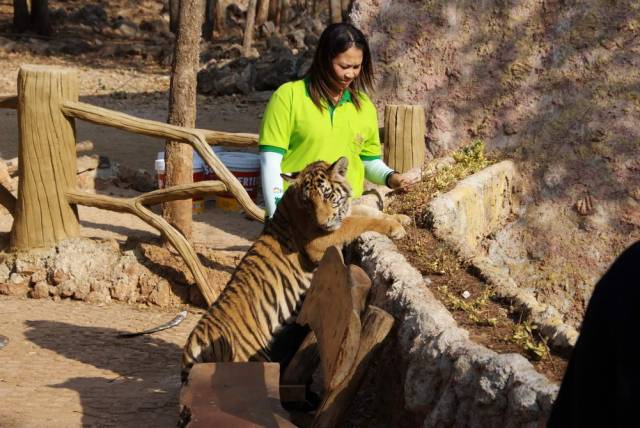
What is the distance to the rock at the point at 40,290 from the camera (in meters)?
8.24

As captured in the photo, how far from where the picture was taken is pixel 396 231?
5188 millimetres

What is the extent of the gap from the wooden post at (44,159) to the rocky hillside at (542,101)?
2.38 metres

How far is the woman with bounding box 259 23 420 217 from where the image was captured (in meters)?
5.22

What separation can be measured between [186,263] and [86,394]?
77.0 inches

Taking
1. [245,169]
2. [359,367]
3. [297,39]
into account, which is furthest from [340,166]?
[297,39]

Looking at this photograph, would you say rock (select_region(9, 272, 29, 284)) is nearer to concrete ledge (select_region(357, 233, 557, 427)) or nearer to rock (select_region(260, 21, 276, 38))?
concrete ledge (select_region(357, 233, 557, 427))

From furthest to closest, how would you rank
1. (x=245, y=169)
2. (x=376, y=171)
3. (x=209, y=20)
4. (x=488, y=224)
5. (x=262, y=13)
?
(x=262, y=13)
(x=209, y=20)
(x=245, y=169)
(x=488, y=224)
(x=376, y=171)

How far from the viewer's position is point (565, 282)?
6648 millimetres

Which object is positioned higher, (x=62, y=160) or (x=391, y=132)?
(x=391, y=132)

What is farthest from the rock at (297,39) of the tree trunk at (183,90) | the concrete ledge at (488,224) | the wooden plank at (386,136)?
the concrete ledge at (488,224)

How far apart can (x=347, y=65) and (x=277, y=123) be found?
0.45m

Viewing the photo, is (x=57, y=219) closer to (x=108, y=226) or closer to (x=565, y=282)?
(x=108, y=226)

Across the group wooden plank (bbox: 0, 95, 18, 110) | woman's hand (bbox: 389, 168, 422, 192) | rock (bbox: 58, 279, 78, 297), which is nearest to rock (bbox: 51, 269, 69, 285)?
rock (bbox: 58, 279, 78, 297)

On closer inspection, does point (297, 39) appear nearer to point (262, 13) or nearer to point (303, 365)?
point (262, 13)
